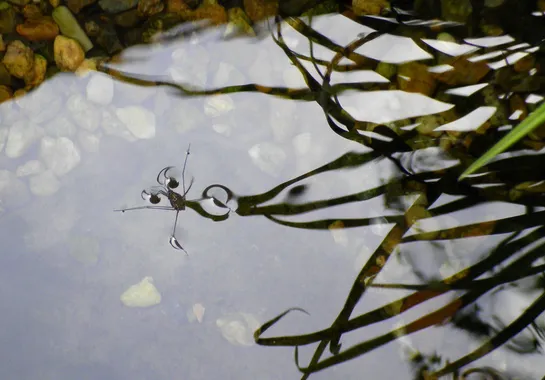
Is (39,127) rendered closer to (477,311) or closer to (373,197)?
(373,197)

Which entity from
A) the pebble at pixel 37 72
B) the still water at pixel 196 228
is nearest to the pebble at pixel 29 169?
the still water at pixel 196 228

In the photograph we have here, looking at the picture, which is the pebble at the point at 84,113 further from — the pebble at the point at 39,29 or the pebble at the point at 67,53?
the pebble at the point at 39,29

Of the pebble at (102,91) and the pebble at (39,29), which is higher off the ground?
the pebble at (39,29)

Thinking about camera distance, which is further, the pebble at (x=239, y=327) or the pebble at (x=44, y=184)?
the pebble at (x=44, y=184)

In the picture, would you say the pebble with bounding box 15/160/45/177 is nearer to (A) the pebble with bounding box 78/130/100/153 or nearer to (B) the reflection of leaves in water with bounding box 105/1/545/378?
(A) the pebble with bounding box 78/130/100/153

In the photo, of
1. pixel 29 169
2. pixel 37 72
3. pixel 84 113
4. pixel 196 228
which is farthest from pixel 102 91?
pixel 196 228

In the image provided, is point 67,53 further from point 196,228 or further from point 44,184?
point 196,228

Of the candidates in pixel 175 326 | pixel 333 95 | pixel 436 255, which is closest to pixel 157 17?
pixel 333 95
